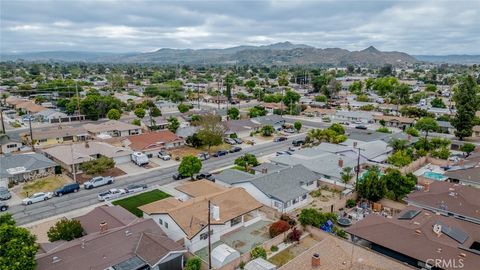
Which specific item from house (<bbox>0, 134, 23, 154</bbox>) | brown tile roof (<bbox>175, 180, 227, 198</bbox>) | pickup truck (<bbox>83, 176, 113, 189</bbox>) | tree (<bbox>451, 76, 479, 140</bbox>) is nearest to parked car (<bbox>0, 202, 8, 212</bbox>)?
pickup truck (<bbox>83, 176, 113, 189</bbox>)

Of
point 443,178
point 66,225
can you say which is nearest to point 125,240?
point 66,225

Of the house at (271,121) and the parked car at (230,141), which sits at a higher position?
the house at (271,121)

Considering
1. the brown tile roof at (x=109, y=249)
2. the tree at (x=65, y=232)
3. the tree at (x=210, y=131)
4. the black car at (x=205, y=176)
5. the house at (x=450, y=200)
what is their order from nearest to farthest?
the brown tile roof at (x=109, y=249), the tree at (x=65, y=232), the house at (x=450, y=200), the black car at (x=205, y=176), the tree at (x=210, y=131)

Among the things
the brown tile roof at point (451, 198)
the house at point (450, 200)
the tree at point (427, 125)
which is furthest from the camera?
the tree at point (427, 125)

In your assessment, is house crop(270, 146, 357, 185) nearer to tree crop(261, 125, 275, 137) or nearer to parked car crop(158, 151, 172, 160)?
parked car crop(158, 151, 172, 160)

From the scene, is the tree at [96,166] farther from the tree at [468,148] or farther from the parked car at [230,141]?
the tree at [468,148]

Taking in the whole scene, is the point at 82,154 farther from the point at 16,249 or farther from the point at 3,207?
the point at 16,249

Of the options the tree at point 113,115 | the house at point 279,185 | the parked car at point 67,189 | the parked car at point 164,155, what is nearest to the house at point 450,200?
the house at point 279,185
